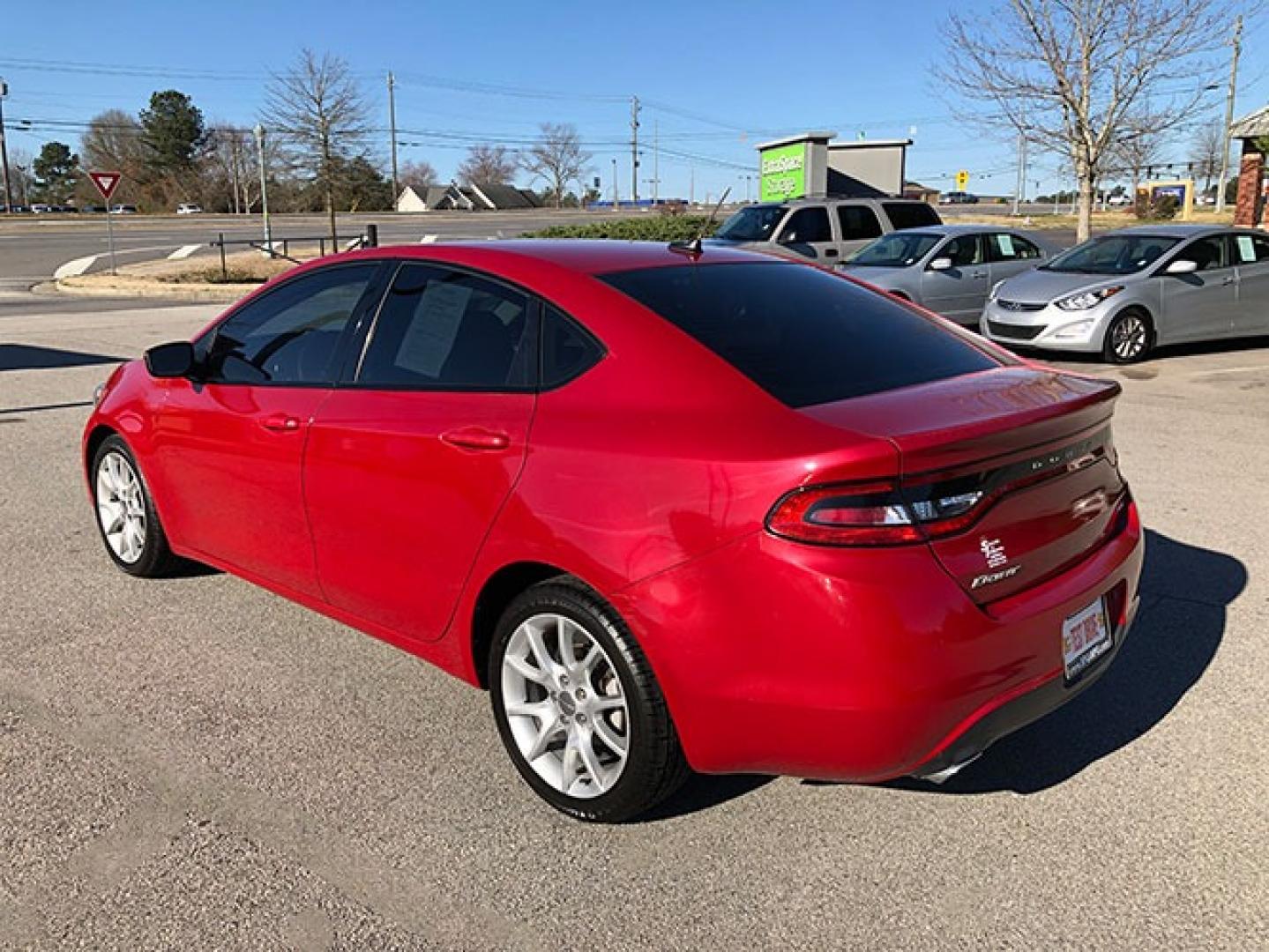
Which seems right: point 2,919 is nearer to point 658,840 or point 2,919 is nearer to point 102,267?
point 658,840

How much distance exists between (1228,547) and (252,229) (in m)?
50.0

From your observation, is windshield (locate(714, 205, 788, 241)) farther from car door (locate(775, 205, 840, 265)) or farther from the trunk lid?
the trunk lid

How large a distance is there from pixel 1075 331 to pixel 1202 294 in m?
1.80

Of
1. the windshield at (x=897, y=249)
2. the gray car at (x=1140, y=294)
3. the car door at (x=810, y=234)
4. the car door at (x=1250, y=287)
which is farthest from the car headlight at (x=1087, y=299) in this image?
the car door at (x=810, y=234)

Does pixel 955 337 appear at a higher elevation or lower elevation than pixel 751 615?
higher

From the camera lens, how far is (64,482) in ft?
22.1

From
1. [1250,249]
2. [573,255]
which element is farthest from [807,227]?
[573,255]

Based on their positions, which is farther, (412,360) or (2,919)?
(412,360)

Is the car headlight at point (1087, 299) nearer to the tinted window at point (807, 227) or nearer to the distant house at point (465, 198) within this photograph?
the tinted window at point (807, 227)

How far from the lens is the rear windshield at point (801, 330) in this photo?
2.86 m

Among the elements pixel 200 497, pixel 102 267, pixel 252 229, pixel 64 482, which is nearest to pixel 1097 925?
pixel 200 497

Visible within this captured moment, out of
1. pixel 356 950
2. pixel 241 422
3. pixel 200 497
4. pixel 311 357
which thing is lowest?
pixel 356 950

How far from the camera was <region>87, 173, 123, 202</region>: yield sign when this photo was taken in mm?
24375

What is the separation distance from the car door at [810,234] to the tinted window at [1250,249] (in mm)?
5454
